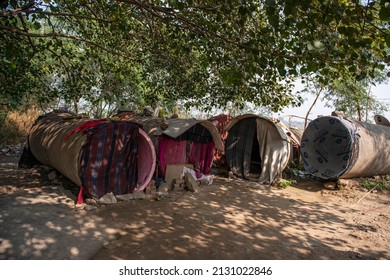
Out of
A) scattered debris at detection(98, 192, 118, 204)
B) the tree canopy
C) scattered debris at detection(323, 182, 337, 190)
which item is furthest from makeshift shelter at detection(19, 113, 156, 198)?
scattered debris at detection(323, 182, 337, 190)

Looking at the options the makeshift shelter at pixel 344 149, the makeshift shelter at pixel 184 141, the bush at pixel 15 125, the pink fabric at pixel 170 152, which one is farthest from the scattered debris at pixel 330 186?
the bush at pixel 15 125

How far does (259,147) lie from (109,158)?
264 inches

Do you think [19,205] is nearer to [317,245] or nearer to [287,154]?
[317,245]

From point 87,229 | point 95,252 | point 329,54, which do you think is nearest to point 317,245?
point 329,54

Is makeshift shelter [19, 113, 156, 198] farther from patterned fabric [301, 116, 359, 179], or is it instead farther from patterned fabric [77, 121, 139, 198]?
patterned fabric [301, 116, 359, 179]

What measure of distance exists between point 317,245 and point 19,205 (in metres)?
6.52

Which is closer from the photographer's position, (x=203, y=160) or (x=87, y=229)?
(x=87, y=229)

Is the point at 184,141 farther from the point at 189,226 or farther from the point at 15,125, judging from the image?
the point at 15,125

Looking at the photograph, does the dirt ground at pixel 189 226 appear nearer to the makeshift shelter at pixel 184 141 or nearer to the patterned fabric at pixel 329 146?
the patterned fabric at pixel 329 146

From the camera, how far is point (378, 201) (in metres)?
9.01

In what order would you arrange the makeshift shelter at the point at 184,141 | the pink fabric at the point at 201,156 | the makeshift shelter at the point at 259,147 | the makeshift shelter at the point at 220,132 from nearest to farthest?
1. the makeshift shelter at the point at 184,141
2. the pink fabric at the point at 201,156
3. the makeshift shelter at the point at 259,147
4. the makeshift shelter at the point at 220,132

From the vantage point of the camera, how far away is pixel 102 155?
23.2 feet

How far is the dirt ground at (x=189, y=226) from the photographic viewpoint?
462 cm

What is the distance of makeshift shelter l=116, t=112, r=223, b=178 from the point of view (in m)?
8.95
